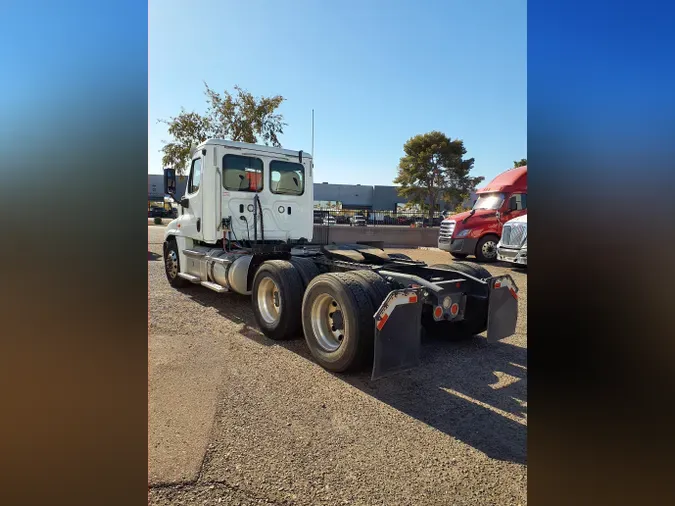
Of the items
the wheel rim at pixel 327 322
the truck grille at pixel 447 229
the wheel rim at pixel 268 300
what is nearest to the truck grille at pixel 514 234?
the truck grille at pixel 447 229

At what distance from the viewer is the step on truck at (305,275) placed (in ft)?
13.9

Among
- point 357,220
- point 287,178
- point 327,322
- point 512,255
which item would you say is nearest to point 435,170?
point 357,220

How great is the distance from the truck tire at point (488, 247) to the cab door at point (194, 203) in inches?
409

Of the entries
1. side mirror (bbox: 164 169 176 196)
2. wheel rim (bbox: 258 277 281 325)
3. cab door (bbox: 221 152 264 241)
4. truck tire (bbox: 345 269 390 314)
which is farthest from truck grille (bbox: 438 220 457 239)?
truck tire (bbox: 345 269 390 314)

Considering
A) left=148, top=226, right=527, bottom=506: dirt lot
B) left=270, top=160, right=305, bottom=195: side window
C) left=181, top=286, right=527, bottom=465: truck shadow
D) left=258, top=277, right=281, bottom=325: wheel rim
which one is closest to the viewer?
left=148, top=226, right=527, bottom=506: dirt lot

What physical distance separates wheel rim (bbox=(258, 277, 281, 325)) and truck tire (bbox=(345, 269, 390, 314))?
157 centimetres

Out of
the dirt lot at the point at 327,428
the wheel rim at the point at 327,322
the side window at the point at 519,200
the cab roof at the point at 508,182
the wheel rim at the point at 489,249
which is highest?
the cab roof at the point at 508,182

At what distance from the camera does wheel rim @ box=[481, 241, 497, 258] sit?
15.1 meters

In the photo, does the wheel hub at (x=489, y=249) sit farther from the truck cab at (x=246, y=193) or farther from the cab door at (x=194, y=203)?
the cab door at (x=194, y=203)

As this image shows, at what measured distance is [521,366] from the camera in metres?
4.79

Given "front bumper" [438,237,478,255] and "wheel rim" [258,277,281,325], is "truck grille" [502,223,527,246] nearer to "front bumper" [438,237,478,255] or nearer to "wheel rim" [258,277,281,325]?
"front bumper" [438,237,478,255]

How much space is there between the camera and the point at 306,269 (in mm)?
5707

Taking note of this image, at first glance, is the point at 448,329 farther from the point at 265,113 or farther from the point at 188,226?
the point at 265,113

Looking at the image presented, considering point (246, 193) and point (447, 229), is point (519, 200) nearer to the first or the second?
point (447, 229)
